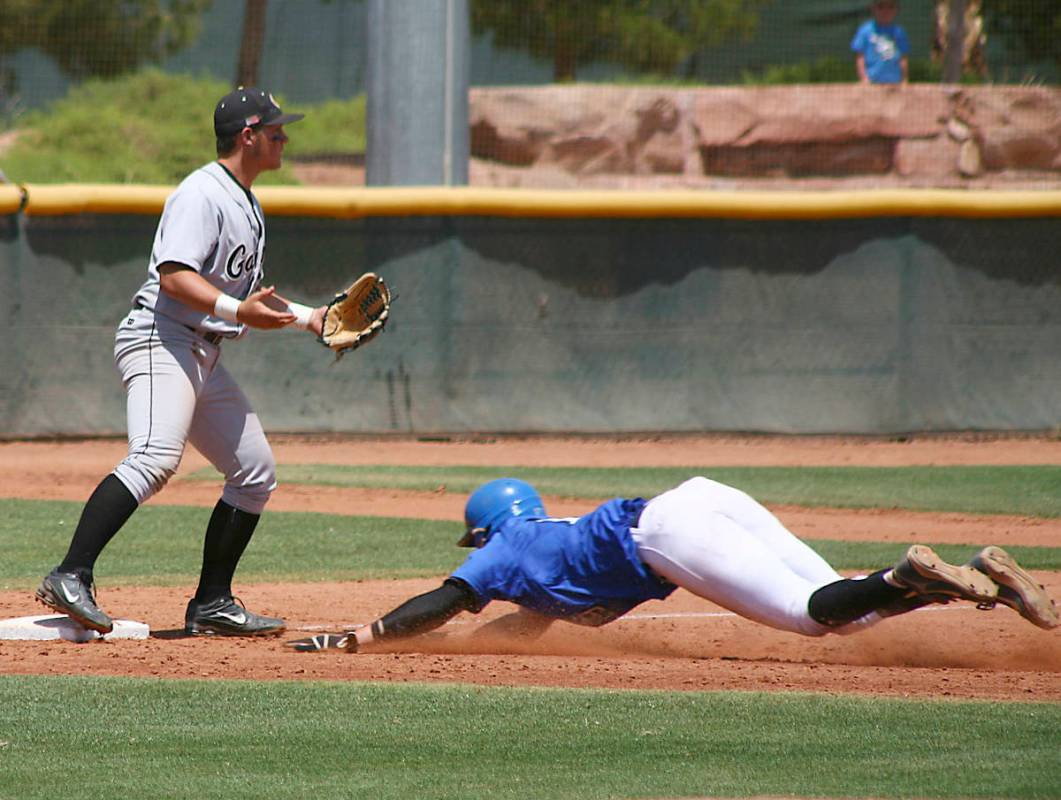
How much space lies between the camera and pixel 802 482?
985cm

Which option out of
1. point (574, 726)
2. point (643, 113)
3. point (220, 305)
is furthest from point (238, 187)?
point (643, 113)

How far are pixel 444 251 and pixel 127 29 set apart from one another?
401 inches

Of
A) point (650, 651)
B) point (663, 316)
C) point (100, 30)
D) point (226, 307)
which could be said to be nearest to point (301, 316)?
point (226, 307)

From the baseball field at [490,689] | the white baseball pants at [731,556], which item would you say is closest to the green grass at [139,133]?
the baseball field at [490,689]

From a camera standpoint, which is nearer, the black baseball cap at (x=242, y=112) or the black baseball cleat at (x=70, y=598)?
the black baseball cleat at (x=70, y=598)

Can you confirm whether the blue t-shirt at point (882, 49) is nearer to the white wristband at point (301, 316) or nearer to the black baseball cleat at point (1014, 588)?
the white wristband at point (301, 316)

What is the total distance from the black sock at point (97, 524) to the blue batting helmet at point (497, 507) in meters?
1.12

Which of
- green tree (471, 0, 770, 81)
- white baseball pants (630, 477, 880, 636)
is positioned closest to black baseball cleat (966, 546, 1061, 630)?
white baseball pants (630, 477, 880, 636)

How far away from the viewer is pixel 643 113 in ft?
58.7

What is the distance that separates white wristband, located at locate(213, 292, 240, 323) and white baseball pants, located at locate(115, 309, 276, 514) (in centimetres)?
26

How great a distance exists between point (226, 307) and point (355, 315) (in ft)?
1.81

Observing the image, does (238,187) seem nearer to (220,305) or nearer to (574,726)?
(220,305)

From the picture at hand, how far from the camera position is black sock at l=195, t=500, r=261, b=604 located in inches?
214

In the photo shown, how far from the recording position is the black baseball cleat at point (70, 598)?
16.3 ft
